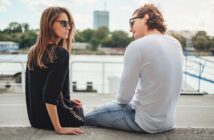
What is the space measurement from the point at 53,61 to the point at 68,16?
395mm

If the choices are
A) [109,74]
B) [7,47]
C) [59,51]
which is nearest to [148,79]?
[59,51]

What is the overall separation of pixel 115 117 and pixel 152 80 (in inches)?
15.4

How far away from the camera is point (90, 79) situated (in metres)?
13.1

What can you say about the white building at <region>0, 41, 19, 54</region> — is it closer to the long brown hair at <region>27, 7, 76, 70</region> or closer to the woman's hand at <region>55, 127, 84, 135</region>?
the long brown hair at <region>27, 7, 76, 70</region>

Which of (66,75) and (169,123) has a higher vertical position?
(66,75)

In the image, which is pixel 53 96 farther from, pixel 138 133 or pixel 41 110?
pixel 138 133

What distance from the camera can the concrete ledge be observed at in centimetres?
218

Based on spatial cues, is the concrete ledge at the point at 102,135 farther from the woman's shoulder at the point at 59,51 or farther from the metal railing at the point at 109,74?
the metal railing at the point at 109,74

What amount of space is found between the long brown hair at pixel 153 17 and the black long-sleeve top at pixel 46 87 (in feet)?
1.86

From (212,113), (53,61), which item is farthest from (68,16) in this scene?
(212,113)

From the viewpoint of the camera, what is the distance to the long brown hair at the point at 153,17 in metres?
2.28

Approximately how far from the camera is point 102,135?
7.30 ft

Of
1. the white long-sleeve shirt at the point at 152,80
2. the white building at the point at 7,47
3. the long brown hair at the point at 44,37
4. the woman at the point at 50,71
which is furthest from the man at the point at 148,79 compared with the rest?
the white building at the point at 7,47

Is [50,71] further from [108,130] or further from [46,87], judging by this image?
[108,130]
